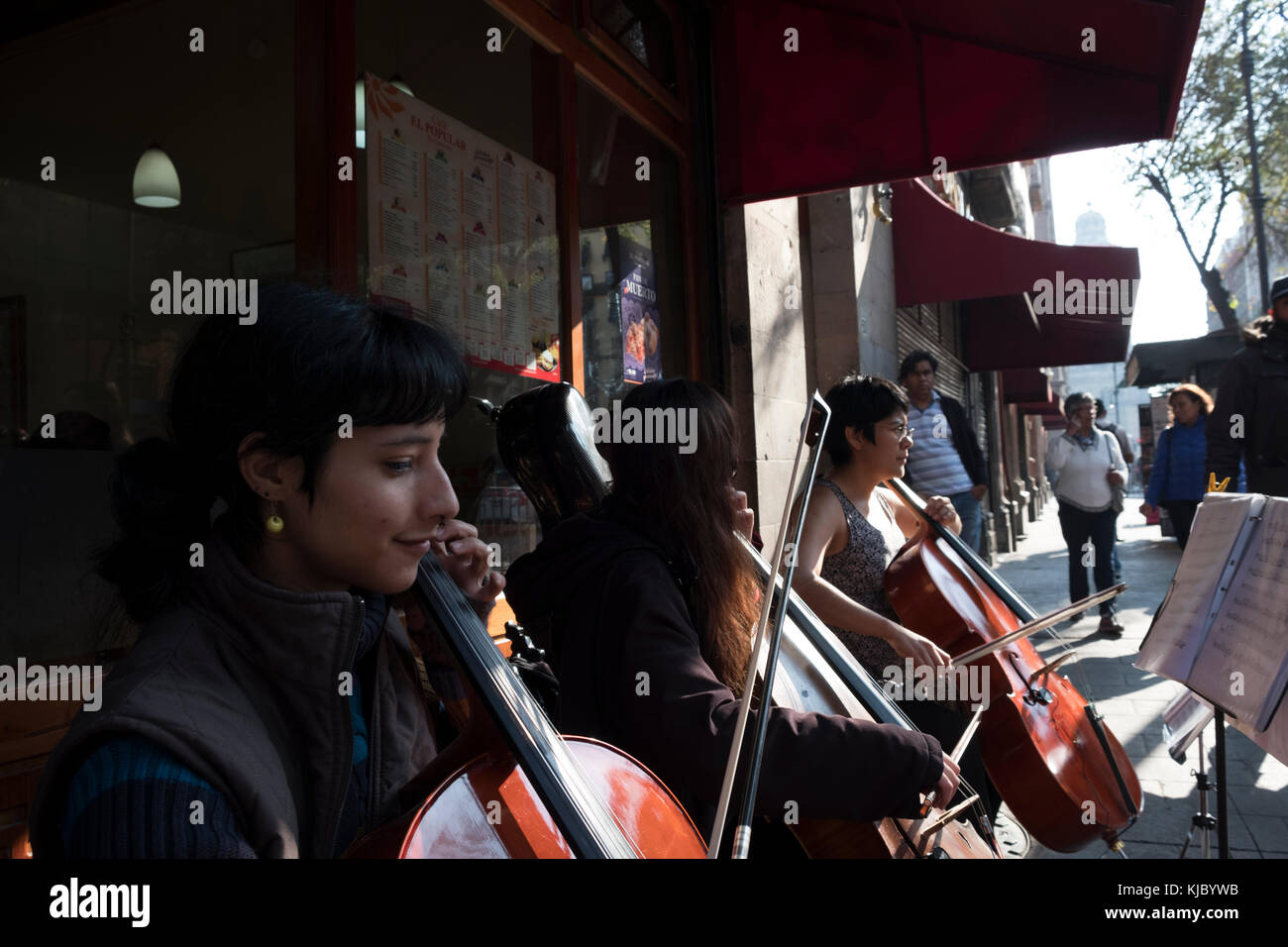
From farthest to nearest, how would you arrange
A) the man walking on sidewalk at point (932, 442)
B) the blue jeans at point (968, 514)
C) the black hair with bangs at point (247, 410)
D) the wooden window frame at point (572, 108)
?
Answer: the blue jeans at point (968, 514) < the man walking on sidewalk at point (932, 442) < the wooden window frame at point (572, 108) < the black hair with bangs at point (247, 410)

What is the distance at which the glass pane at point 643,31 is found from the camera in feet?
13.6

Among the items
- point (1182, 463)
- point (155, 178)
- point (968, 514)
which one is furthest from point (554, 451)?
point (1182, 463)

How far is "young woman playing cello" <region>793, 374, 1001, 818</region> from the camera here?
2.80 metres

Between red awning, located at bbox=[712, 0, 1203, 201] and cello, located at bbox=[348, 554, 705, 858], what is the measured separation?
12.3ft

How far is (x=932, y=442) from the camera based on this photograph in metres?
5.91

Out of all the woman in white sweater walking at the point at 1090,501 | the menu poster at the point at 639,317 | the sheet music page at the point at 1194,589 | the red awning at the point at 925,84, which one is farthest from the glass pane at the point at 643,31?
the woman in white sweater walking at the point at 1090,501

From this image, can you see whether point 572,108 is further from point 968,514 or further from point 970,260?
point 970,260

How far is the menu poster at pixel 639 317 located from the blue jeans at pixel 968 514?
8.60ft

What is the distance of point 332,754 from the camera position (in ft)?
3.67

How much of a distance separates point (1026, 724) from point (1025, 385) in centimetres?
1732

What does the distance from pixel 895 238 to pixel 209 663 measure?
7999 millimetres

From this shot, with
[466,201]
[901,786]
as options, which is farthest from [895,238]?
[901,786]

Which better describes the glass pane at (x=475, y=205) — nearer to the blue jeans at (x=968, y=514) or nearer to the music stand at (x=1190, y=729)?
the music stand at (x=1190, y=729)
